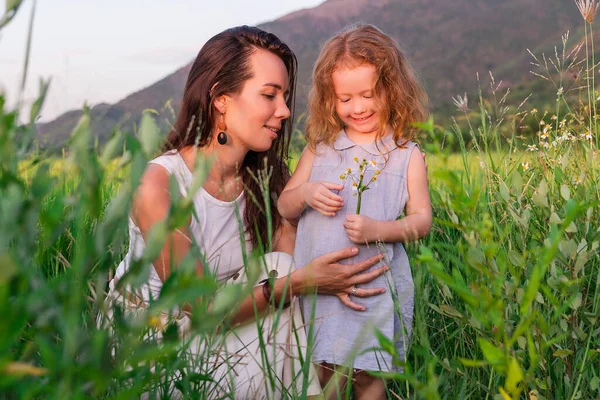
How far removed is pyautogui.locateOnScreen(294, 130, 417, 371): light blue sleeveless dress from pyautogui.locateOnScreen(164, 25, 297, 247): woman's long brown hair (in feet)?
1.04

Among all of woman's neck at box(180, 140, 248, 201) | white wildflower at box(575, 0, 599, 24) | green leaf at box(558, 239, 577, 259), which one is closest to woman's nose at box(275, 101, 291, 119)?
woman's neck at box(180, 140, 248, 201)

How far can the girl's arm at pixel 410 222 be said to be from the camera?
221 cm

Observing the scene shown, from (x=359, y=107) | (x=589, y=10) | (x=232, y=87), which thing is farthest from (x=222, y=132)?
(x=589, y=10)

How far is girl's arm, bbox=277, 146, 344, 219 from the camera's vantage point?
2.20 meters

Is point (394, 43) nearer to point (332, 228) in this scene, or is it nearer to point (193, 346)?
point (332, 228)

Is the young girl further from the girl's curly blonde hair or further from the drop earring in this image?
the drop earring

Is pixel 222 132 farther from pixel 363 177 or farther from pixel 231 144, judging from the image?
pixel 363 177

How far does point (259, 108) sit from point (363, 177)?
0.61 metres

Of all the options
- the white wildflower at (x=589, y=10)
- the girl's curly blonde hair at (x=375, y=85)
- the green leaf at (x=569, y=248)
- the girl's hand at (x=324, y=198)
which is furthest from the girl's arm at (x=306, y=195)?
the white wildflower at (x=589, y=10)

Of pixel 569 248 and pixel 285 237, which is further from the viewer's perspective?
pixel 285 237

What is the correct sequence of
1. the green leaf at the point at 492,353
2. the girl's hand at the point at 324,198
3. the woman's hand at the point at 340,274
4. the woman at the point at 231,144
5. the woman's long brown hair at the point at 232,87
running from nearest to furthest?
1. the green leaf at the point at 492,353
2. the girl's hand at the point at 324,198
3. the woman's hand at the point at 340,274
4. the woman at the point at 231,144
5. the woman's long brown hair at the point at 232,87

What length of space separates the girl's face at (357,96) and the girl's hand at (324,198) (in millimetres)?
365

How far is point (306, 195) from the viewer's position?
2.31 meters

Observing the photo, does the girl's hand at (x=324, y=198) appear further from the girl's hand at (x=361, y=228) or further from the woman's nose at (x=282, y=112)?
the woman's nose at (x=282, y=112)
